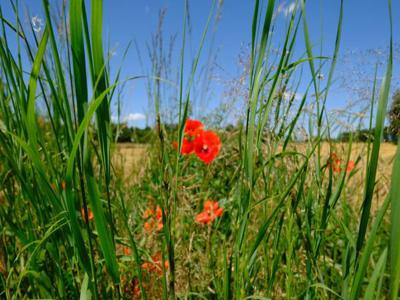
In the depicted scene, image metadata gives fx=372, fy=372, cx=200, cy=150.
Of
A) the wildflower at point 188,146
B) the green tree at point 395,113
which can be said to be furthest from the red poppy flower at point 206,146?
the green tree at point 395,113

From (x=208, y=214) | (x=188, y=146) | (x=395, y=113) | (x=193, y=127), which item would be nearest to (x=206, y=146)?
(x=188, y=146)

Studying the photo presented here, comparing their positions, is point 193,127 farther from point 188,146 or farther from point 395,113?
point 395,113

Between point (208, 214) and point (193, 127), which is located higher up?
point (193, 127)

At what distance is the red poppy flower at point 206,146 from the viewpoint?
5.55 feet

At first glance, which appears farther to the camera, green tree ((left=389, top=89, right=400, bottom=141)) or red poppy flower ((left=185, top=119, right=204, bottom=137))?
red poppy flower ((left=185, top=119, right=204, bottom=137))

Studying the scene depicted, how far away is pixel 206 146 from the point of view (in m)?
1.76

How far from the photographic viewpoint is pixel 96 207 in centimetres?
50

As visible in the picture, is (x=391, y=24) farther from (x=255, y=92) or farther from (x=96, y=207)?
(x=96, y=207)

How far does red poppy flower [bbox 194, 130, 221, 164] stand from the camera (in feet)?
5.55

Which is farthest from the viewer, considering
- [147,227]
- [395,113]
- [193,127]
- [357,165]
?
[193,127]

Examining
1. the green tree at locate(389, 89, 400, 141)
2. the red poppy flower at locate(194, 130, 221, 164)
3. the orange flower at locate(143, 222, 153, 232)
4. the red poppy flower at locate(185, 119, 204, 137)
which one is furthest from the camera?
the red poppy flower at locate(185, 119, 204, 137)

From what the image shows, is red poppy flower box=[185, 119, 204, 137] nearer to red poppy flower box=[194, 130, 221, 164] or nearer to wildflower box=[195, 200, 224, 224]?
red poppy flower box=[194, 130, 221, 164]

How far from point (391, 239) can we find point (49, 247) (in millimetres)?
531

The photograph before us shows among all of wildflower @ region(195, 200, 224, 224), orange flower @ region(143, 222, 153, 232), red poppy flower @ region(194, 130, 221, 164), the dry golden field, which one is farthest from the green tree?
red poppy flower @ region(194, 130, 221, 164)
